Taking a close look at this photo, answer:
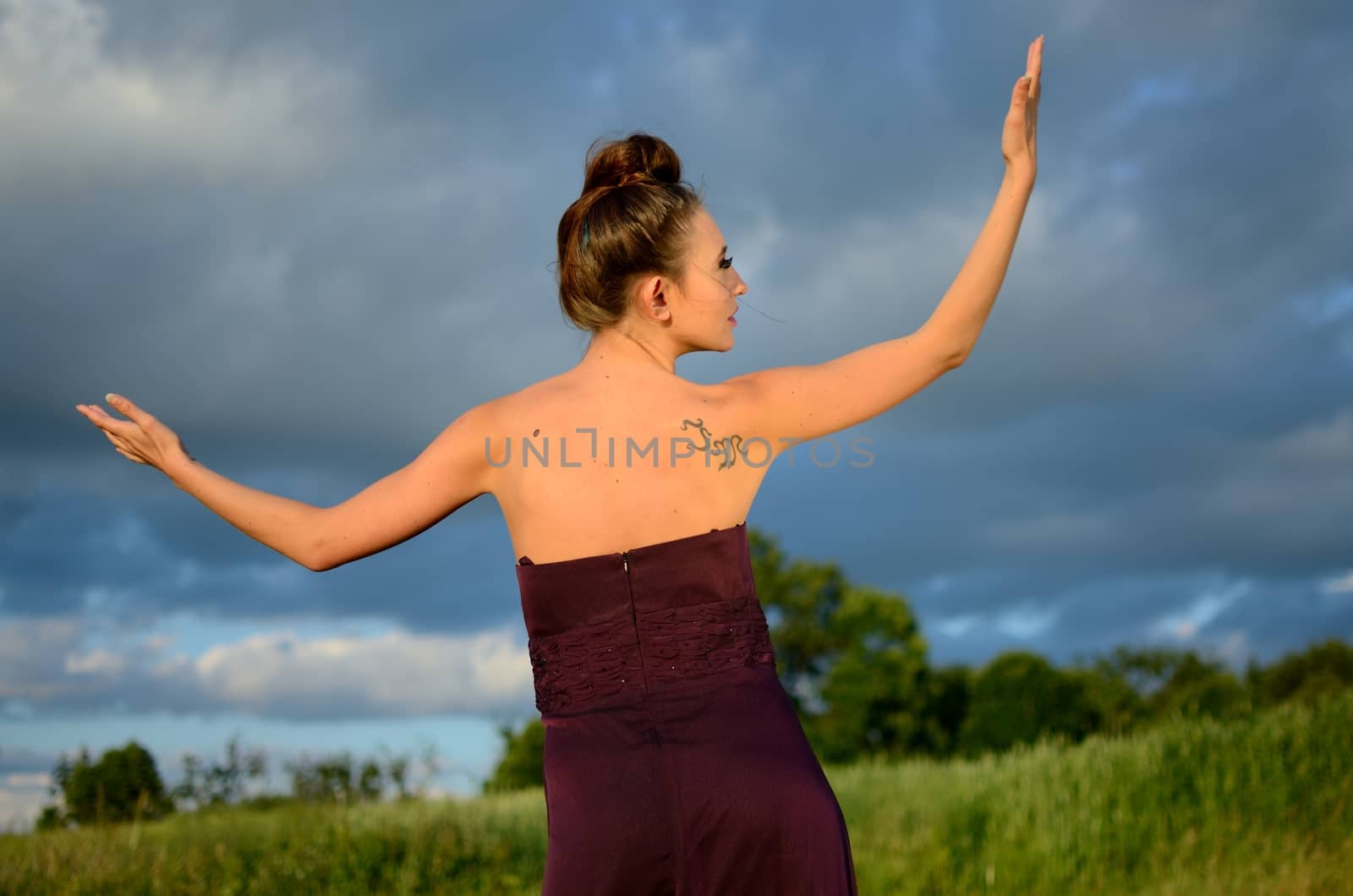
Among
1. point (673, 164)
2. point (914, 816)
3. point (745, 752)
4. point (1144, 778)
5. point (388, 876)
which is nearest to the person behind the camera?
point (745, 752)

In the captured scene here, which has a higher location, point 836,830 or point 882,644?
point 882,644

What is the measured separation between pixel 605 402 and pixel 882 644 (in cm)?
2774

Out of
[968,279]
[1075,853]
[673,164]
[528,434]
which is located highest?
[673,164]

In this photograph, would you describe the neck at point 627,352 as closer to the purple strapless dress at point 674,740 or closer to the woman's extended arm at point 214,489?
the purple strapless dress at point 674,740

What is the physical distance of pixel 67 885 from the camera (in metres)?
7.23

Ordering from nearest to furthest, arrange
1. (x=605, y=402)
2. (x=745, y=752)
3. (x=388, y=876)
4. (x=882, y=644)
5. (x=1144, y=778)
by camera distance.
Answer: (x=745, y=752) → (x=605, y=402) → (x=388, y=876) → (x=1144, y=778) → (x=882, y=644)

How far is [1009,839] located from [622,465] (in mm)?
7940

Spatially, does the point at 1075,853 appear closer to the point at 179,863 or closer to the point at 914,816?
the point at 914,816

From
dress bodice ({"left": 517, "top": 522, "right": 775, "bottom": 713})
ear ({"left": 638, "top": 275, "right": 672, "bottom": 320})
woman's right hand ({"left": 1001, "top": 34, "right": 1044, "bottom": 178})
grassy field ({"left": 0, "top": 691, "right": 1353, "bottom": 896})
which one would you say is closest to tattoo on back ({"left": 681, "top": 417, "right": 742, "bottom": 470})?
dress bodice ({"left": 517, "top": 522, "right": 775, "bottom": 713})

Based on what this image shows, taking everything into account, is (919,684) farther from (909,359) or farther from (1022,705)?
(909,359)

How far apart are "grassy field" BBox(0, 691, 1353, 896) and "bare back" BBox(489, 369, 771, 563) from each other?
5858 millimetres

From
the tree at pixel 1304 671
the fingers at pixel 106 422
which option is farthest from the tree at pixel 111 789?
the tree at pixel 1304 671

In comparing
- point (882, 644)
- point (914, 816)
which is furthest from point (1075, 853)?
point (882, 644)

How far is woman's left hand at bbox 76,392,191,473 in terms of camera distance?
11.7ft
